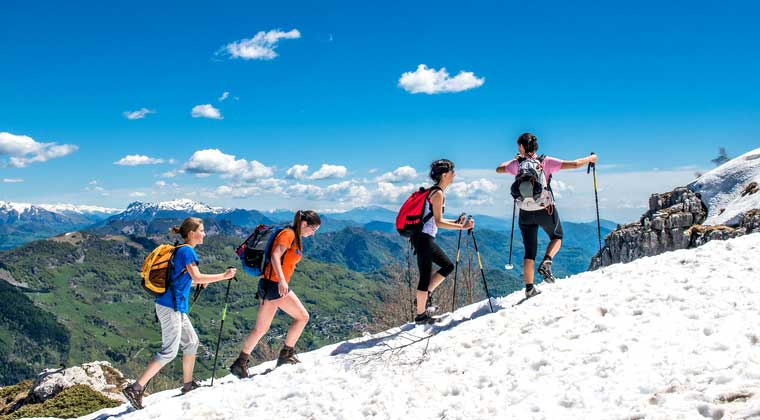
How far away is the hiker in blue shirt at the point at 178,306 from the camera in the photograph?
927cm

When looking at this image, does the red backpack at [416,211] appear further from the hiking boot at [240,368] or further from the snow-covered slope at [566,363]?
the hiking boot at [240,368]

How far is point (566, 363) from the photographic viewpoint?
7191 mm

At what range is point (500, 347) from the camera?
8.55m

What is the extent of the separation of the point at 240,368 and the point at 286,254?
2776 mm

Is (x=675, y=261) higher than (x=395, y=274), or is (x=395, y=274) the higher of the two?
(x=675, y=261)

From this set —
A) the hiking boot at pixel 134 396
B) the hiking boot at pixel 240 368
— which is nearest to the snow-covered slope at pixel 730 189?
the hiking boot at pixel 240 368

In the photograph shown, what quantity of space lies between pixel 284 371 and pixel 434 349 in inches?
119

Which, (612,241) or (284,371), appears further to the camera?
(612,241)

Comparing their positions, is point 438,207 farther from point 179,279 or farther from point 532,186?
point 179,279

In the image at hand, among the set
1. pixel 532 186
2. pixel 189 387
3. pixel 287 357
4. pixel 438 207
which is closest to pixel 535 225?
pixel 532 186

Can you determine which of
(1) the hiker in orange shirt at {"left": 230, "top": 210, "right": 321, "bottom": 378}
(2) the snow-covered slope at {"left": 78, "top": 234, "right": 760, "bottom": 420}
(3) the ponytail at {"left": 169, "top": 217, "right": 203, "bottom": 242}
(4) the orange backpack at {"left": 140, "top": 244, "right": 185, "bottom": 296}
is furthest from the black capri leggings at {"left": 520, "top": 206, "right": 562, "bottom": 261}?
(4) the orange backpack at {"left": 140, "top": 244, "right": 185, "bottom": 296}

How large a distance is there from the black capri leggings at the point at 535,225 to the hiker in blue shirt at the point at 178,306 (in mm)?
6352

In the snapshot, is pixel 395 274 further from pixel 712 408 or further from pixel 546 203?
pixel 712 408

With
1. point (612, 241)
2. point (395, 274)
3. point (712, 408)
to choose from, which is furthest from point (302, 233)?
point (612, 241)
